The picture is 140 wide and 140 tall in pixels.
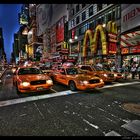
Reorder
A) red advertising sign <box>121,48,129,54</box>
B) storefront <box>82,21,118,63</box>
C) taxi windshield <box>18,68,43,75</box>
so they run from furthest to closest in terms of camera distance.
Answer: storefront <box>82,21,118,63</box> < red advertising sign <box>121,48,129,54</box> < taxi windshield <box>18,68,43,75</box>

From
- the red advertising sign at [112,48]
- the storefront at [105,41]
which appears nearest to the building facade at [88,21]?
the storefront at [105,41]

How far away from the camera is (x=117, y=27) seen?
25359mm

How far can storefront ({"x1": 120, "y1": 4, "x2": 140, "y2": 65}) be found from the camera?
2096 cm

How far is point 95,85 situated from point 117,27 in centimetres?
1920

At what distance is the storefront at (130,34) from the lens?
20962mm

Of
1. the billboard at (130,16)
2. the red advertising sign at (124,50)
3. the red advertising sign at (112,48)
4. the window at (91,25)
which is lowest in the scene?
the red advertising sign at (124,50)

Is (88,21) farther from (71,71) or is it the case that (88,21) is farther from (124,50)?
(71,71)

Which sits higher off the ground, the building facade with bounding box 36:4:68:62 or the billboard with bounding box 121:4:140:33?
the building facade with bounding box 36:4:68:62

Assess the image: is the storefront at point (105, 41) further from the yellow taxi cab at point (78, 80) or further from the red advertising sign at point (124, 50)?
the yellow taxi cab at point (78, 80)

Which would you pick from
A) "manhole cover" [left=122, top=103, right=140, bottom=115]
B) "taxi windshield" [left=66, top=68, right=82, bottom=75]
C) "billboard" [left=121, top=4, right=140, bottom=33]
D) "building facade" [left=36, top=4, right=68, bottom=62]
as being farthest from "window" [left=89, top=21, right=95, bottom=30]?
"manhole cover" [left=122, top=103, right=140, bottom=115]

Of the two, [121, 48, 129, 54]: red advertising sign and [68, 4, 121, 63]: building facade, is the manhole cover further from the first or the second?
[68, 4, 121, 63]: building facade

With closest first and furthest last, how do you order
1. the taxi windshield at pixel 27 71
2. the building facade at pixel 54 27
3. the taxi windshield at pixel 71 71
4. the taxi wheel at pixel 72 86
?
the taxi wheel at pixel 72 86, the taxi windshield at pixel 27 71, the taxi windshield at pixel 71 71, the building facade at pixel 54 27

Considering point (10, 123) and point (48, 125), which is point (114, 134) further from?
point (10, 123)

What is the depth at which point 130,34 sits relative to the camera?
22234 millimetres
